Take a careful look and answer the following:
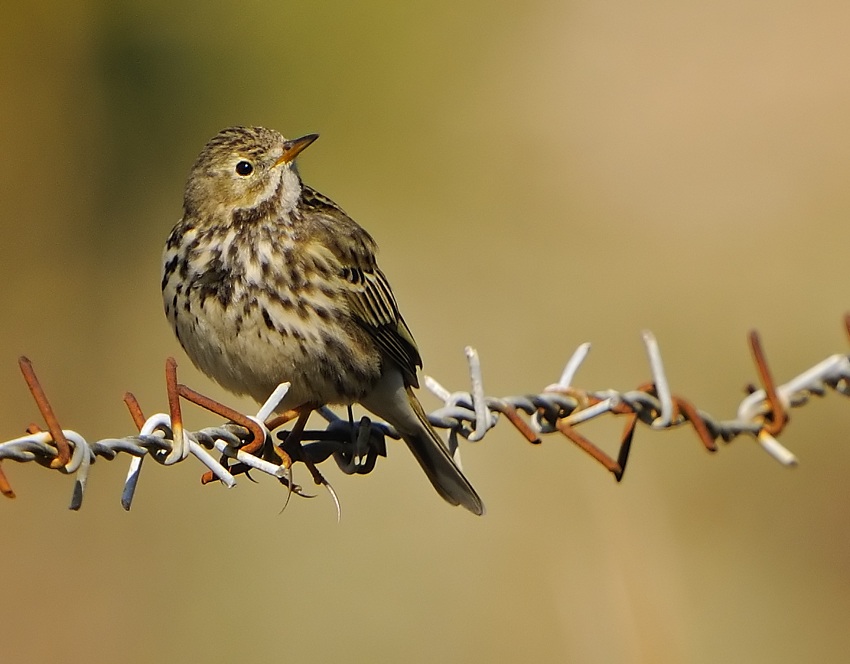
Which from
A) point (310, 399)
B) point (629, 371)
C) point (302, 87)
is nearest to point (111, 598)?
point (310, 399)

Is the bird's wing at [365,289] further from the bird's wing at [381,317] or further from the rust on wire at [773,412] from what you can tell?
the rust on wire at [773,412]

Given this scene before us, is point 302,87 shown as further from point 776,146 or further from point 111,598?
point 111,598

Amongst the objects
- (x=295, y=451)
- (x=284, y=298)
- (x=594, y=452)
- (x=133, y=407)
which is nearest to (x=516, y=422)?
(x=594, y=452)

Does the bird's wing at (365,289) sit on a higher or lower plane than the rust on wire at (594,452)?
lower

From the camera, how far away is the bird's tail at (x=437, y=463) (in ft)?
18.3

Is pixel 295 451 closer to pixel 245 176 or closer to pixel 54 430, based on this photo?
pixel 245 176

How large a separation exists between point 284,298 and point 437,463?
0.93m

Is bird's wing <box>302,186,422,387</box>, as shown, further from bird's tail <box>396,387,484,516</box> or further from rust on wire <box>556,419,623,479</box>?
rust on wire <box>556,419,623,479</box>

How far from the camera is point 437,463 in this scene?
18.5 ft

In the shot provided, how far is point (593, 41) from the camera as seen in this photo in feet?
49.3

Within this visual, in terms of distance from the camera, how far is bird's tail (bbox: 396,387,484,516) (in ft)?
18.3

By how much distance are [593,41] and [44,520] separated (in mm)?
8760

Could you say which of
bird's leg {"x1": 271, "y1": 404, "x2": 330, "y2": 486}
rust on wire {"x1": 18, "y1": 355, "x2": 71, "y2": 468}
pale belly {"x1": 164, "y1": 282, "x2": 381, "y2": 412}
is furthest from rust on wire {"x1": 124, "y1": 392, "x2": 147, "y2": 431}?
pale belly {"x1": 164, "y1": 282, "x2": 381, "y2": 412}

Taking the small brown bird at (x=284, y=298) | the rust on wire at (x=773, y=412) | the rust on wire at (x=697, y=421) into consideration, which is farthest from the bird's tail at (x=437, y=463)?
the rust on wire at (x=773, y=412)
